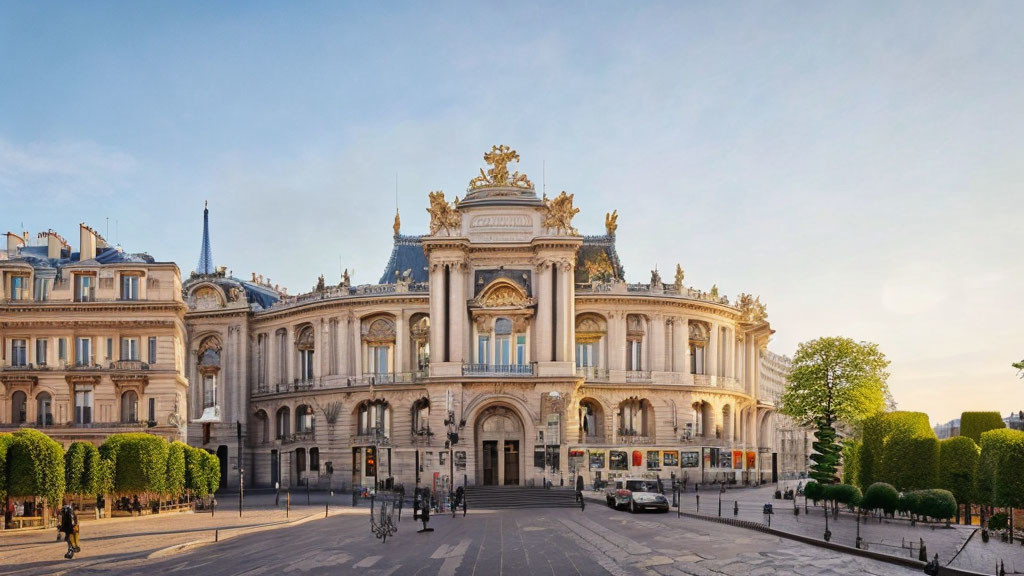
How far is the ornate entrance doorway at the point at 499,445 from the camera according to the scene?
252 feet

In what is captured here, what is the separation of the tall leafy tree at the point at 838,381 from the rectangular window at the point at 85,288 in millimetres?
50840

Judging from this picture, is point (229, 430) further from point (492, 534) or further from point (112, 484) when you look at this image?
point (492, 534)

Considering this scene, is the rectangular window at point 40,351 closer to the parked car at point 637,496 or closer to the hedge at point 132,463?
the hedge at point 132,463

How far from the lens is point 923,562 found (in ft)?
102

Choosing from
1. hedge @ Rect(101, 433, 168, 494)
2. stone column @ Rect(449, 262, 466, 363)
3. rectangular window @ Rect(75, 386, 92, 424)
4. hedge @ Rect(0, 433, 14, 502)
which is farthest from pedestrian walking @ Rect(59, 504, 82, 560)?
stone column @ Rect(449, 262, 466, 363)

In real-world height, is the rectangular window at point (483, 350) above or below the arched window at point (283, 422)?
above

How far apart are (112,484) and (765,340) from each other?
216 feet

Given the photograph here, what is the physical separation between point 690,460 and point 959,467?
29.4m

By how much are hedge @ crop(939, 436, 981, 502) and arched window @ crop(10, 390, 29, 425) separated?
61521 mm

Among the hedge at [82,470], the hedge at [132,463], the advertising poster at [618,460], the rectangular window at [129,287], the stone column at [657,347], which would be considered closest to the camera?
the hedge at [82,470]

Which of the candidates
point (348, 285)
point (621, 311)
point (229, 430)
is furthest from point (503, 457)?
point (229, 430)

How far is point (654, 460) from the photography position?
8169 cm

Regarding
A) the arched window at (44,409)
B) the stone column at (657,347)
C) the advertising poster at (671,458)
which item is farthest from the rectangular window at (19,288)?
the advertising poster at (671,458)

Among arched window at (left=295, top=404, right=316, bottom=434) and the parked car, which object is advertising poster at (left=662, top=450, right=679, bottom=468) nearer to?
the parked car
